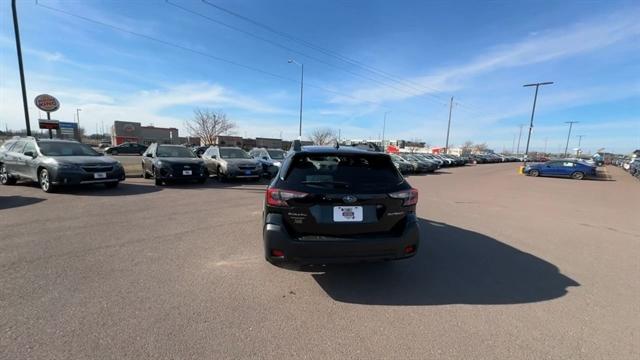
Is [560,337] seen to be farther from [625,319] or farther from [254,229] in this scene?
[254,229]

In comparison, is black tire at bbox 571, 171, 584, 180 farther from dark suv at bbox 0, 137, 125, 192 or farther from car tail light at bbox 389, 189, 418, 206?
dark suv at bbox 0, 137, 125, 192

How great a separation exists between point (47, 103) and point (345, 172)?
19192mm

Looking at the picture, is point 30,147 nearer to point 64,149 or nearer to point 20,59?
point 64,149

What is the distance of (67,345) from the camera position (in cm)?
236

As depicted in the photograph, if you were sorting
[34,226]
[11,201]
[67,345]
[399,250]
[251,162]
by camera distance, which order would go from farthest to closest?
[251,162], [11,201], [34,226], [399,250], [67,345]

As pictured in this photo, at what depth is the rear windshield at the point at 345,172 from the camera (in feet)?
10.7

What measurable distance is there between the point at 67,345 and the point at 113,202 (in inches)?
248

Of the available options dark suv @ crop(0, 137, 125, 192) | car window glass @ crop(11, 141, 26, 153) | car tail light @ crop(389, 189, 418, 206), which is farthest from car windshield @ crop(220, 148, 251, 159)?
car tail light @ crop(389, 189, 418, 206)

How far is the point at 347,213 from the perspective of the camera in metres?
3.15

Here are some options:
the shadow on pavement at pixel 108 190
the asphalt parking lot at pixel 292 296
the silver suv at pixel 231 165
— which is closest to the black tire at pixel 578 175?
the asphalt parking lot at pixel 292 296

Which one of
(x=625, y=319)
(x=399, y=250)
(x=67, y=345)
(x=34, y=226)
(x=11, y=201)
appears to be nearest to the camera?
(x=67, y=345)

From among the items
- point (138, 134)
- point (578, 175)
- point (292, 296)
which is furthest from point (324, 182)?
point (138, 134)

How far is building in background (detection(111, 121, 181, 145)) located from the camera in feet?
223

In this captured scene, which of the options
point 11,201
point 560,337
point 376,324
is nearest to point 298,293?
point 376,324
